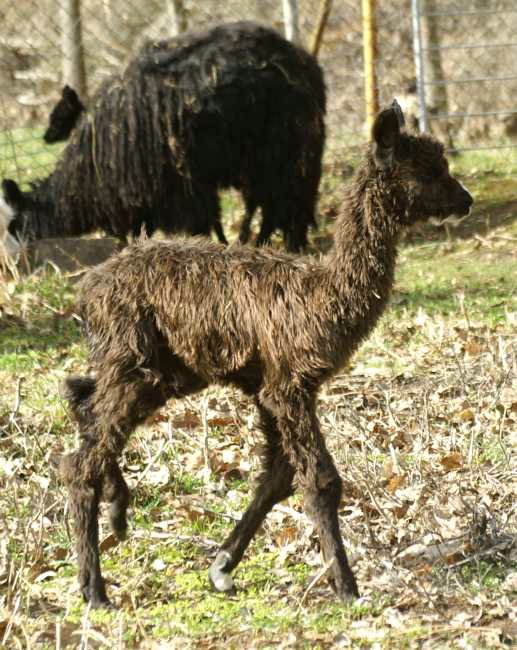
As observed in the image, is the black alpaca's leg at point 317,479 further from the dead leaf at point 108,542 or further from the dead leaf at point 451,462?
the dead leaf at point 451,462

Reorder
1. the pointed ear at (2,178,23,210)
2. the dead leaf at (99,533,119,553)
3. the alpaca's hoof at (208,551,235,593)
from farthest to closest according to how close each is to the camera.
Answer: the pointed ear at (2,178,23,210) → the dead leaf at (99,533,119,553) → the alpaca's hoof at (208,551,235,593)

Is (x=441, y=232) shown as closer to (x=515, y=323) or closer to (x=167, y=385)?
(x=515, y=323)

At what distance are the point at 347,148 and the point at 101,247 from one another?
161 inches

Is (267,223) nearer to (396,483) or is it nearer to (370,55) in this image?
(370,55)

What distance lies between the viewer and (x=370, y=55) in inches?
466

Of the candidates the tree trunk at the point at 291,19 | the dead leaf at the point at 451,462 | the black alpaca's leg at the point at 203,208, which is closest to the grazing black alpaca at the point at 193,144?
the black alpaca's leg at the point at 203,208

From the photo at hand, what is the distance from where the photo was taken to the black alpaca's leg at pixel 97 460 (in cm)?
458

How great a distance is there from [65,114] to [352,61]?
6.90 meters

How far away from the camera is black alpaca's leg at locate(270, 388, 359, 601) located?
174 inches

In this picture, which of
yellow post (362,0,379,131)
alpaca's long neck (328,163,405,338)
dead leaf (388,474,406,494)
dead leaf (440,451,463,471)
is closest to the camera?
alpaca's long neck (328,163,405,338)

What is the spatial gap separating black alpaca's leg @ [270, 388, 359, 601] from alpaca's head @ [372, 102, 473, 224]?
84 centimetres

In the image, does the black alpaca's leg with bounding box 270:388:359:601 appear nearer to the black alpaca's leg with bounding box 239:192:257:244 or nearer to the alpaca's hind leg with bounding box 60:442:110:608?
the alpaca's hind leg with bounding box 60:442:110:608

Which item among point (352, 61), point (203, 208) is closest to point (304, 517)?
point (203, 208)

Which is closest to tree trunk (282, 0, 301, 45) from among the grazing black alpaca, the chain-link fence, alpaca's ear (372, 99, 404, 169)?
the chain-link fence
